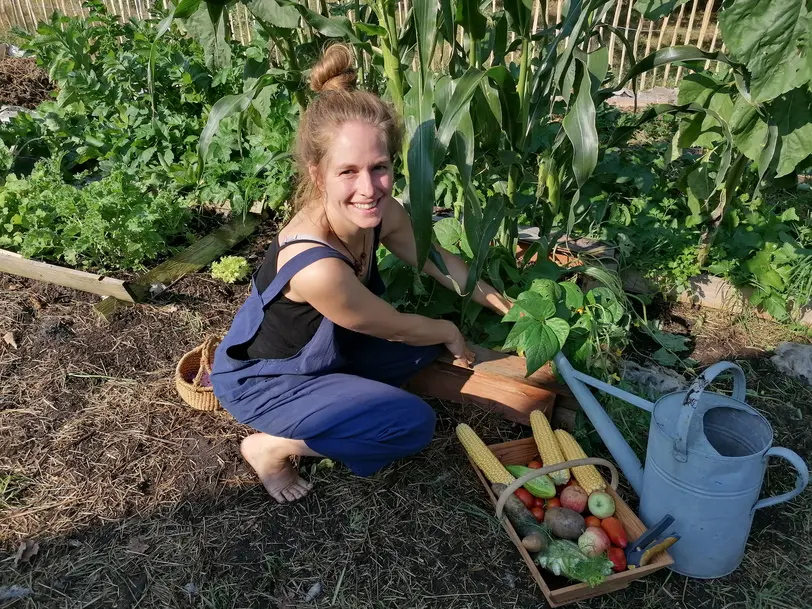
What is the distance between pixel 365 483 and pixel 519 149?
1.25m

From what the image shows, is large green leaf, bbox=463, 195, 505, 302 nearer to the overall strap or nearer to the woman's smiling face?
the woman's smiling face

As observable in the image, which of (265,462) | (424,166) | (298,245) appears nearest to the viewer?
(424,166)

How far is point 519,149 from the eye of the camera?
2150mm

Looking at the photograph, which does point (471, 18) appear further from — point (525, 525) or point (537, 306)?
point (525, 525)

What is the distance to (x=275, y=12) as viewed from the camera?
6.88 ft

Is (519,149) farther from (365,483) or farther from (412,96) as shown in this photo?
(365,483)

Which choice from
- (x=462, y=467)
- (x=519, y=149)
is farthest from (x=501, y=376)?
(x=519, y=149)

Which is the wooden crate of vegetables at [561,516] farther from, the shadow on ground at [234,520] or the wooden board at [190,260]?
the wooden board at [190,260]

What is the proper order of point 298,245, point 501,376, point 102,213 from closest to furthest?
1. point 298,245
2. point 501,376
3. point 102,213

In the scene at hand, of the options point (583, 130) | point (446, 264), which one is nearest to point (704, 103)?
point (583, 130)

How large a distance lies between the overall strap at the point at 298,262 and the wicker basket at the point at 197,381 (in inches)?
23.4

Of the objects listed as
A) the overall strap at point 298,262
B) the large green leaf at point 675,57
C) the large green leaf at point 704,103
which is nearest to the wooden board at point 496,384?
the overall strap at point 298,262

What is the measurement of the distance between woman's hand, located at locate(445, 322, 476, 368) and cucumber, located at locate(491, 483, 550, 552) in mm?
476

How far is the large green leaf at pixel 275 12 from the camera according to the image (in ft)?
6.84
